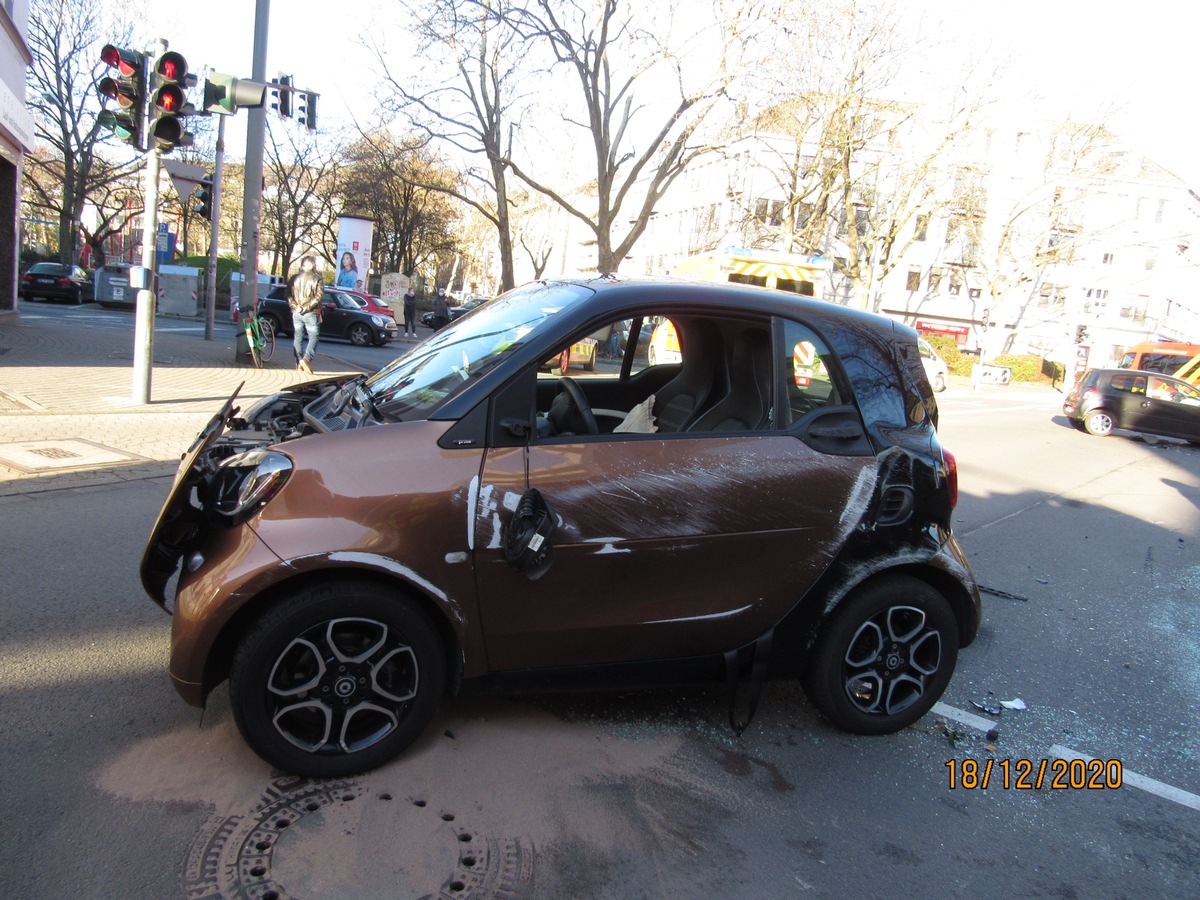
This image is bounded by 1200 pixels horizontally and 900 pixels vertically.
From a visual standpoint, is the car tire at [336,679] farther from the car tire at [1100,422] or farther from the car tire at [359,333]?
the car tire at [359,333]

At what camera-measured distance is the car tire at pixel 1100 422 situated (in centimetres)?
1822

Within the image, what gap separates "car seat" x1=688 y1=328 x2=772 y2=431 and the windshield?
2.57ft

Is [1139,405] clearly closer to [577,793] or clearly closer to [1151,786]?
[1151,786]

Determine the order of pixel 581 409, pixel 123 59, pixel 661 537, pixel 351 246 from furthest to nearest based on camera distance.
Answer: pixel 351 246 < pixel 123 59 < pixel 581 409 < pixel 661 537

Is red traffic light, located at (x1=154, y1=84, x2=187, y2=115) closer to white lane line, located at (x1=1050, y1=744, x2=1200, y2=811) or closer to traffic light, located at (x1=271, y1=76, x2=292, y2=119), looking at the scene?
traffic light, located at (x1=271, y1=76, x2=292, y2=119)

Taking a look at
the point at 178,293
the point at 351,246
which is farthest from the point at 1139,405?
the point at 178,293

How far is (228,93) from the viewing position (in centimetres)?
1053

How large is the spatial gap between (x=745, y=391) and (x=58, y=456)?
6.17m

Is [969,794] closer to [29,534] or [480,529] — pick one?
[480,529]

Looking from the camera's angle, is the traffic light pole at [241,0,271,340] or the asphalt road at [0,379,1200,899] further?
the traffic light pole at [241,0,271,340]

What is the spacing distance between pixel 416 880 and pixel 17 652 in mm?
2312

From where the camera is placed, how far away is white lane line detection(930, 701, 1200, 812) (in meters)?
3.43

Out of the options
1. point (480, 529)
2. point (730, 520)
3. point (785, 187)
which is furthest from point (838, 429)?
point (785, 187)

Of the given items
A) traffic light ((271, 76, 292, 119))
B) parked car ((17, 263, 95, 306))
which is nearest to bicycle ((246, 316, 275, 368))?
traffic light ((271, 76, 292, 119))
